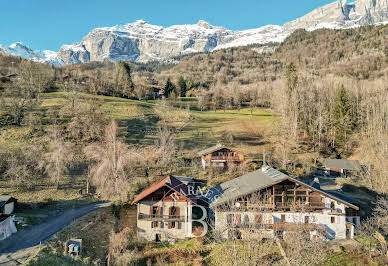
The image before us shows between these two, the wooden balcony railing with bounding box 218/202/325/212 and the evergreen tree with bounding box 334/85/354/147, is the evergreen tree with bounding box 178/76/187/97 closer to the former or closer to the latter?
the evergreen tree with bounding box 334/85/354/147

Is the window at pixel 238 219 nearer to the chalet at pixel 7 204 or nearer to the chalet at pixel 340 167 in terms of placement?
the chalet at pixel 7 204

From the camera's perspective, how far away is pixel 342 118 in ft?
224

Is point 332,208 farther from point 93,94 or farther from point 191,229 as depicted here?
point 93,94

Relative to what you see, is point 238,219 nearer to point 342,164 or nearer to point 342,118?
point 342,164

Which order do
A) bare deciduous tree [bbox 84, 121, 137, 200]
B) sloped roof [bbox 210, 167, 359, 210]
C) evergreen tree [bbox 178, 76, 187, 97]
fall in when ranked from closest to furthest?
sloped roof [bbox 210, 167, 359, 210], bare deciduous tree [bbox 84, 121, 137, 200], evergreen tree [bbox 178, 76, 187, 97]

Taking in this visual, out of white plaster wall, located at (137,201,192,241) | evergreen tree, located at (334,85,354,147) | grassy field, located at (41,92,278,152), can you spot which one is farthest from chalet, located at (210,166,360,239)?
evergreen tree, located at (334,85,354,147)

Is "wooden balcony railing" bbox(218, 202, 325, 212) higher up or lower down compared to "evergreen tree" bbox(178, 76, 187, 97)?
lower down

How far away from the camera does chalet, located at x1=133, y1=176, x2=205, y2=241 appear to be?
2841cm

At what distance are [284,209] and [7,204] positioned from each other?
2991 cm

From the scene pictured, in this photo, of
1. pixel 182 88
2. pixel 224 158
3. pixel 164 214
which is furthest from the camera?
pixel 182 88

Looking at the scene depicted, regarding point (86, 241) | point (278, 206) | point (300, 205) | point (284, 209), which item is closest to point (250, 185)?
point (278, 206)

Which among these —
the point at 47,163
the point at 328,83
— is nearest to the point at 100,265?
the point at 47,163

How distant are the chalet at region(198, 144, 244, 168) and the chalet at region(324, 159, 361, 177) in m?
20.1

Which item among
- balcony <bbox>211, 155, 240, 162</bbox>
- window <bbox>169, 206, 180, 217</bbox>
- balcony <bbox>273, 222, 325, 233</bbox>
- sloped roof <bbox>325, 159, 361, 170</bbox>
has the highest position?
balcony <bbox>211, 155, 240, 162</bbox>
